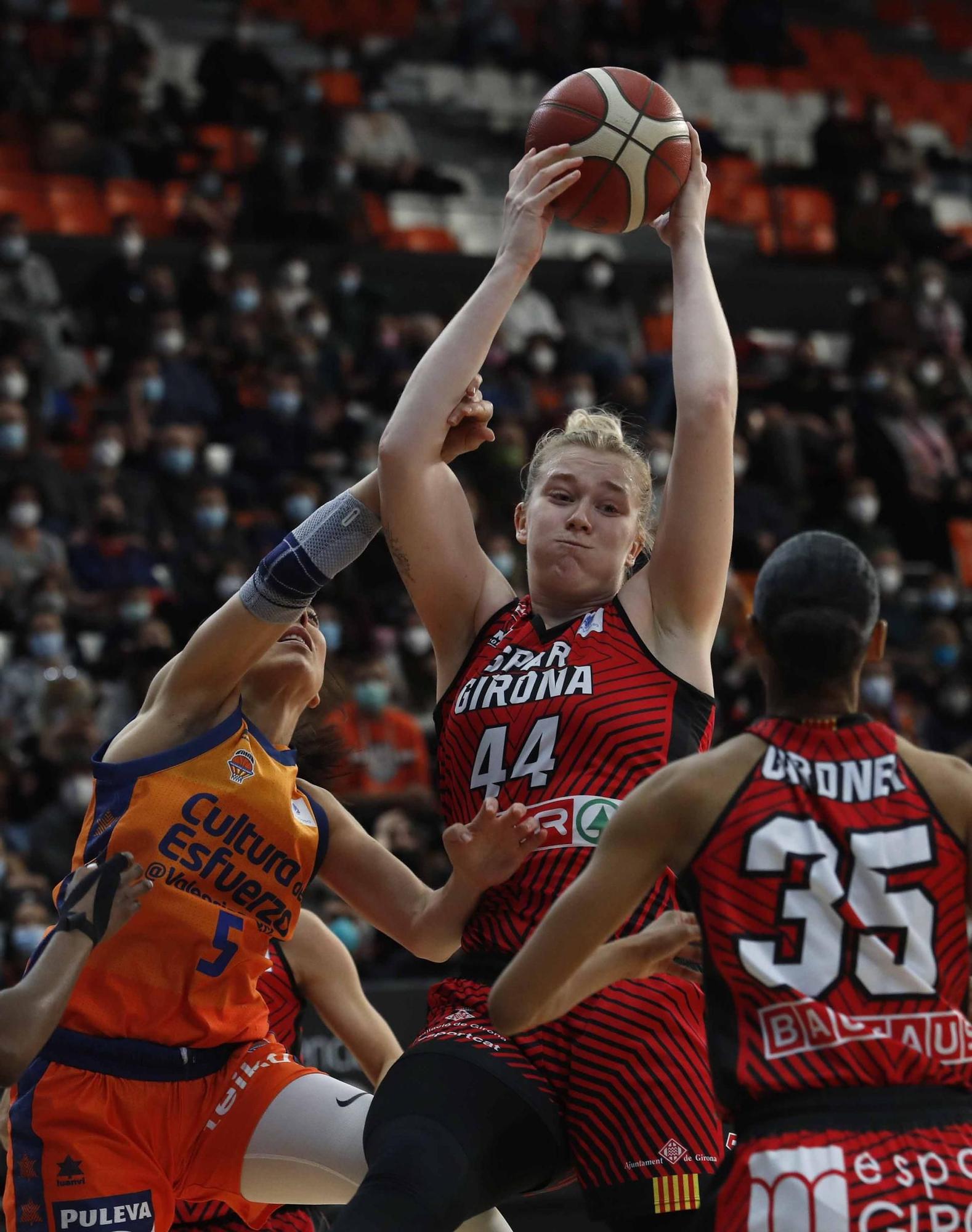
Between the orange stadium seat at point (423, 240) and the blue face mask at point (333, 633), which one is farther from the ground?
the orange stadium seat at point (423, 240)

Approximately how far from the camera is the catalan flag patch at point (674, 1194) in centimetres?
334

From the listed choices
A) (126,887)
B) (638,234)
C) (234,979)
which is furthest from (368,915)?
(638,234)

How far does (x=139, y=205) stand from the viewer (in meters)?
15.4

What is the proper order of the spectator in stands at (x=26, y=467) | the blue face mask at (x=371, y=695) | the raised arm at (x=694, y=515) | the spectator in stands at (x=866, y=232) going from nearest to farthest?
1. the raised arm at (x=694, y=515)
2. the blue face mask at (x=371, y=695)
3. the spectator in stands at (x=26, y=467)
4. the spectator in stands at (x=866, y=232)

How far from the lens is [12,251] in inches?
521

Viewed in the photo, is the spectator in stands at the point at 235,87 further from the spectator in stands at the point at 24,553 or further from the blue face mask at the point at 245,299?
the spectator in stands at the point at 24,553

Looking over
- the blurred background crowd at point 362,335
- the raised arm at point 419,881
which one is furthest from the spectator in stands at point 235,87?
the raised arm at point 419,881

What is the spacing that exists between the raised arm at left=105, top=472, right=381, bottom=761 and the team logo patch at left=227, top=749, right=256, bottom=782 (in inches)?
3.9

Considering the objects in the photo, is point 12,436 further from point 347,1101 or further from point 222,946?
point 347,1101

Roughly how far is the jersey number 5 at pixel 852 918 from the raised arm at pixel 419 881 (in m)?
0.92

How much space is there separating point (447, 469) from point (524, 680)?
2.07 feet

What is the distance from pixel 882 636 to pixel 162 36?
16557 millimetres

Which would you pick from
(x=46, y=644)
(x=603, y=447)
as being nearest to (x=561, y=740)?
(x=603, y=447)

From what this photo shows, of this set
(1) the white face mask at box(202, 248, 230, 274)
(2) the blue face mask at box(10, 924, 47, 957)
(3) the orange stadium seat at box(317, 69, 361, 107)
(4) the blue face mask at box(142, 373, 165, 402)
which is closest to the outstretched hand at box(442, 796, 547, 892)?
(2) the blue face mask at box(10, 924, 47, 957)
